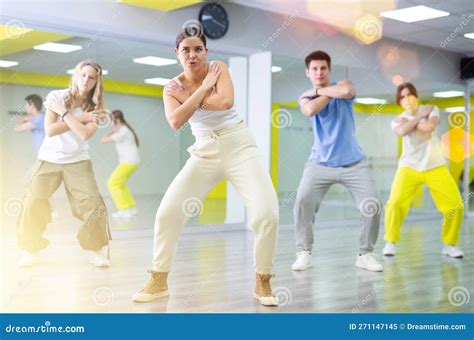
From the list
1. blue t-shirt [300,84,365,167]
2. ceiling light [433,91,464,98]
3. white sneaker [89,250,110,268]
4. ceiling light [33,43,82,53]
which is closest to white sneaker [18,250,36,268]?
white sneaker [89,250,110,268]

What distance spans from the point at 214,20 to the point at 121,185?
1.89 metres

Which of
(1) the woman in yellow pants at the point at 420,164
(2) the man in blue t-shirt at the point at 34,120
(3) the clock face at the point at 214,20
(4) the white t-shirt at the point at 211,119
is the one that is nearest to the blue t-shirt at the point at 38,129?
(2) the man in blue t-shirt at the point at 34,120

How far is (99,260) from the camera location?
11.9 ft

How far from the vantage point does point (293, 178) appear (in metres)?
6.61

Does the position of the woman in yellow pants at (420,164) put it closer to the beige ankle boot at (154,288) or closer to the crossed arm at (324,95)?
the crossed arm at (324,95)

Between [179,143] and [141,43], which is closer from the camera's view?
[141,43]

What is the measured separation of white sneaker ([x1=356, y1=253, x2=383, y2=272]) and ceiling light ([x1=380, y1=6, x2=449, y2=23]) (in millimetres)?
3106

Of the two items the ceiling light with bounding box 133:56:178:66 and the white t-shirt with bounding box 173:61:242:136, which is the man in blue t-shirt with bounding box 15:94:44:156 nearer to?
the ceiling light with bounding box 133:56:178:66

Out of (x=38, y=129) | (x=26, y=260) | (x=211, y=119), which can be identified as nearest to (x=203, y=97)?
(x=211, y=119)

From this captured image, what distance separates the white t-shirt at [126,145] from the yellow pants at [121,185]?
0.20 feet

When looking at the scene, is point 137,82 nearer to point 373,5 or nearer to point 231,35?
point 231,35

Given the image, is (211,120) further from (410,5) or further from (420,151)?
(410,5)
